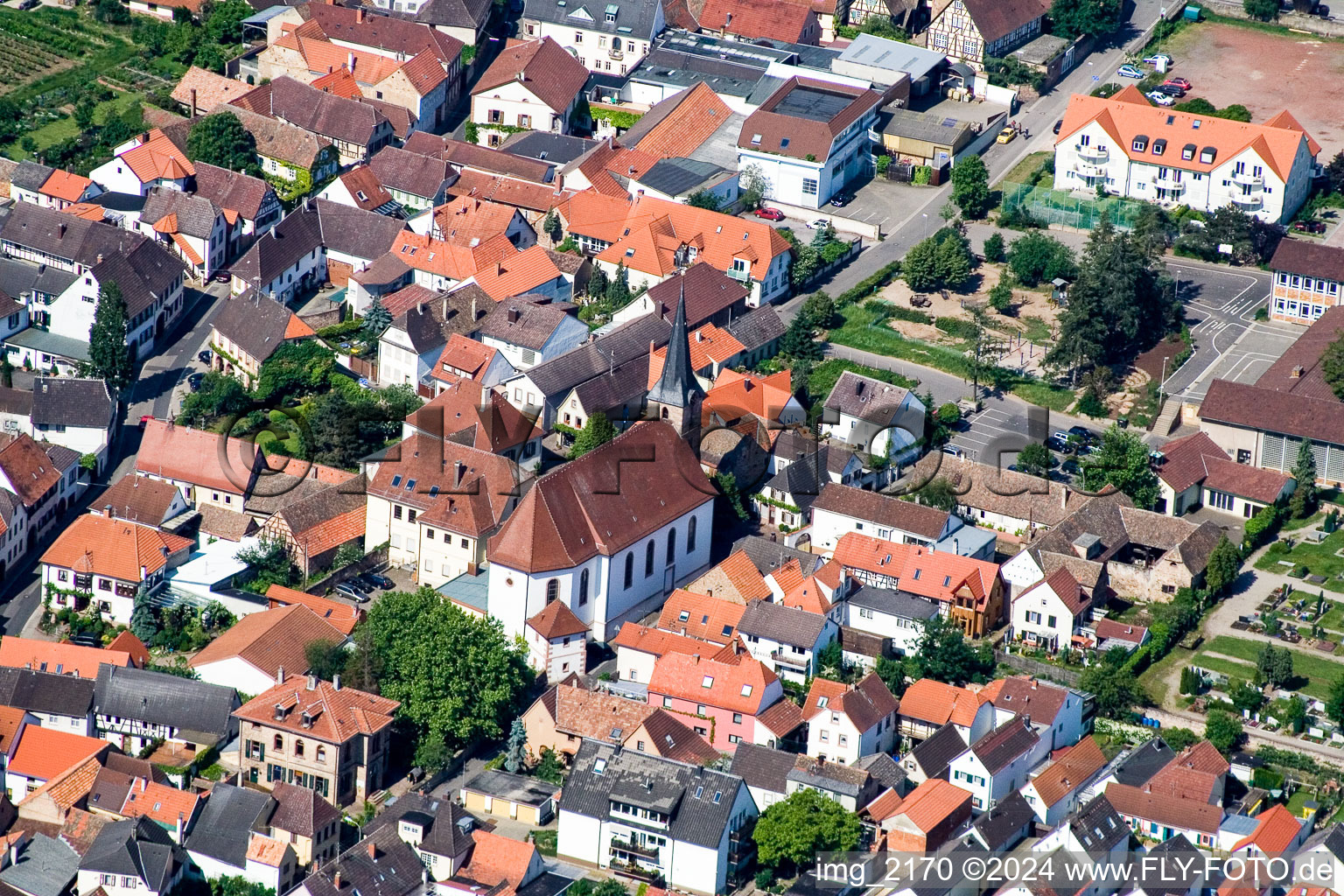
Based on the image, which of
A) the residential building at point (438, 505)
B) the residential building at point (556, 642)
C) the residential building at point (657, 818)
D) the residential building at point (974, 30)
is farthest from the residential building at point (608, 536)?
the residential building at point (974, 30)

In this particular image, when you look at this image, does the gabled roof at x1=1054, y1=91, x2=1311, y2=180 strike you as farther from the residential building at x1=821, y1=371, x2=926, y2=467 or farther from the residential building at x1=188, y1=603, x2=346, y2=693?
the residential building at x1=188, y1=603, x2=346, y2=693

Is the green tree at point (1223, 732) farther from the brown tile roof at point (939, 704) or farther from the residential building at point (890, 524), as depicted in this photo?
the residential building at point (890, 524)

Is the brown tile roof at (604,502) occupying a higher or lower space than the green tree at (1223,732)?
higher

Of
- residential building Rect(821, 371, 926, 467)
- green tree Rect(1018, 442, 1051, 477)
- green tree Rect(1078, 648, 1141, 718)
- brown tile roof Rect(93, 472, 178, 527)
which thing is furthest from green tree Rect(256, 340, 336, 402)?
green tree Rect(1078, 648, 1141, 718)

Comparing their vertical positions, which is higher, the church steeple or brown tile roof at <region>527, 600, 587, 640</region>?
the church steeple

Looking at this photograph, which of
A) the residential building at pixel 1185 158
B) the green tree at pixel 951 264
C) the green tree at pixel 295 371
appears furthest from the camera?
the residential building at pixel 1185 158

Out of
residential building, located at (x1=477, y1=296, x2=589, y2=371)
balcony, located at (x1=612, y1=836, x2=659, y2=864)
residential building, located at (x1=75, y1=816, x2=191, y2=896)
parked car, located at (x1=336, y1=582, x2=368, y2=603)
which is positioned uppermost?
residential building, located at (x1=477, y1=296, x2=589, y2=371)

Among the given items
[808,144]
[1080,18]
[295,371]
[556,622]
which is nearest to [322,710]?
[556,622]

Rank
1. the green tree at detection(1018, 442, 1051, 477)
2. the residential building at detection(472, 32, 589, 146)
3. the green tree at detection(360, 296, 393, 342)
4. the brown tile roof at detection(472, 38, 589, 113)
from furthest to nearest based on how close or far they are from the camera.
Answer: the brown tile roof at detection(472, 38, 589, 113), the residential building at detection(472, 32, 589, 146), the green tree at detection(360, 296, 393, 342), the green tree at detection(1018, 442, 1051, 477)
